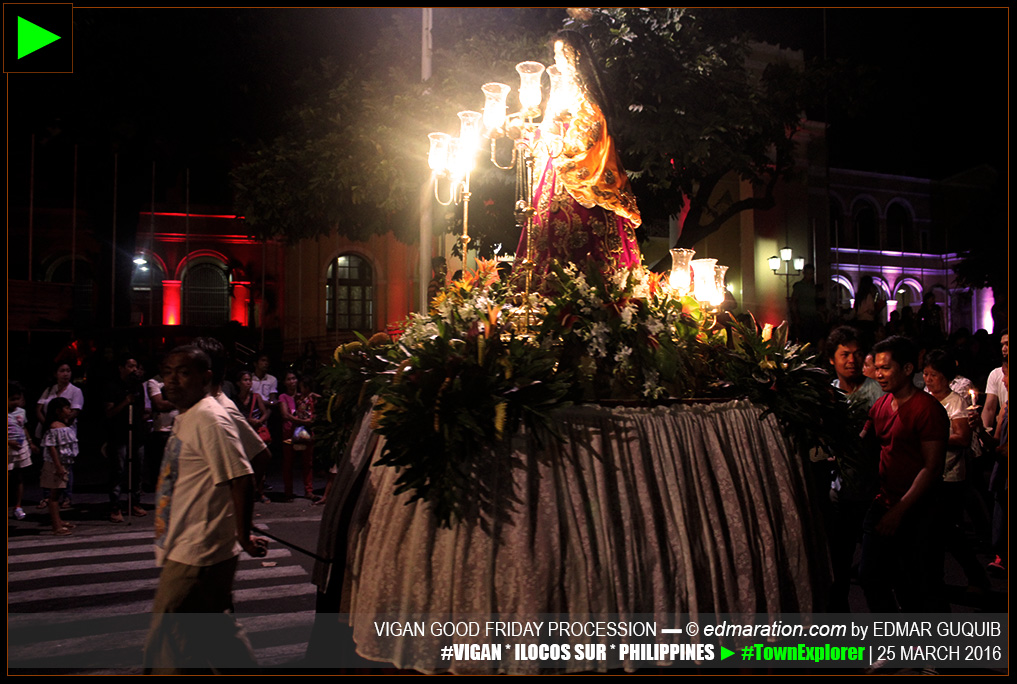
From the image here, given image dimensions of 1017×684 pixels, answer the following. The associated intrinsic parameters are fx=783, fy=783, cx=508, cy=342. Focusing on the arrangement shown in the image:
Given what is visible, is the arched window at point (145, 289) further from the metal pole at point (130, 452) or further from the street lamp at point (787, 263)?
the street lamp at point (787, 263)

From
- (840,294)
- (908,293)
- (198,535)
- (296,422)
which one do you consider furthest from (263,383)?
(908,293)

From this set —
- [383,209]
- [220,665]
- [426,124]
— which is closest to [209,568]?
[220,665]

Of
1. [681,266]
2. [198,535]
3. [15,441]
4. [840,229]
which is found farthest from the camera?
[840,229]

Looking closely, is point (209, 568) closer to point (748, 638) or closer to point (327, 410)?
point (327, 410)

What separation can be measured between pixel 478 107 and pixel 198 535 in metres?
9.12

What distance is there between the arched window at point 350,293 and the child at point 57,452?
56.5 feet

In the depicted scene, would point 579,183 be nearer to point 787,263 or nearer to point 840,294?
point 787,263

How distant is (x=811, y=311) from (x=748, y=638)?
9.99m

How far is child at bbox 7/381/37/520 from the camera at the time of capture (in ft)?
26.0

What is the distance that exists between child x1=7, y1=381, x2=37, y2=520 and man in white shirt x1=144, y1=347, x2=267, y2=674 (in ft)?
17.6

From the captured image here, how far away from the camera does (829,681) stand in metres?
3.87

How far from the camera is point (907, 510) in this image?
4.11 meters

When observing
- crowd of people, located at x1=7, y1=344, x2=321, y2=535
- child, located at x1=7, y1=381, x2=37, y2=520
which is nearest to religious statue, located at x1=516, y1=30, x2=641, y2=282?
crowd of people, located at x1=7, y1=344, x2=321, y2=535

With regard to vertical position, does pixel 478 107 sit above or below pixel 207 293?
above
